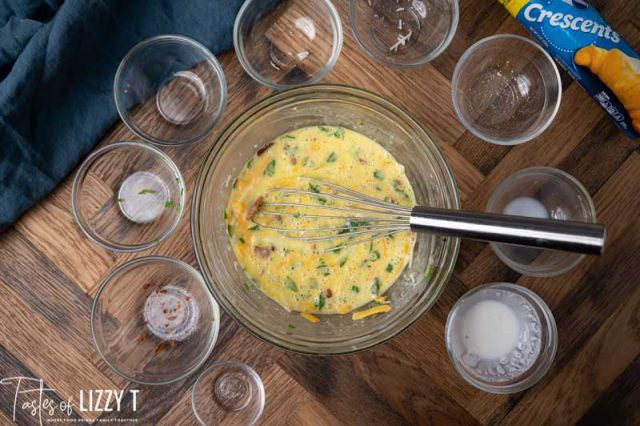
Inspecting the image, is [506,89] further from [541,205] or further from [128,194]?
[128,194]

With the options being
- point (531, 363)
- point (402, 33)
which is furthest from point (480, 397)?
point (402, 33)

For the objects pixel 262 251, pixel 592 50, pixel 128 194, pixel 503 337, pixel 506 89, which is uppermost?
pixel 592 50

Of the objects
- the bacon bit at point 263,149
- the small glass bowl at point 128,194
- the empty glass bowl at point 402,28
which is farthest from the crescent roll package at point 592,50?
the small glass bowl at point 128,194

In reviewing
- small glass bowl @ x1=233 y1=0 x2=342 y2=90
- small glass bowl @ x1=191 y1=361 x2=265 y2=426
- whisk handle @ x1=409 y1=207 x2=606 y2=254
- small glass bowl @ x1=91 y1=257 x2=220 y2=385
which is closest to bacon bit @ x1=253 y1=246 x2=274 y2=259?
small glass bowl @ x1=91 y1=257 x2=220 y2=385

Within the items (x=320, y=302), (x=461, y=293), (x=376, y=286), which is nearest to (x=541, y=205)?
(x=461, y=293)

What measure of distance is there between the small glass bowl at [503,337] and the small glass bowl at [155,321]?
0.55m

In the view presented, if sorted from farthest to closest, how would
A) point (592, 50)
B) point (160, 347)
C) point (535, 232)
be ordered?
1. point (160, 347)
2. point (592, 50)
3. point (535, 232)

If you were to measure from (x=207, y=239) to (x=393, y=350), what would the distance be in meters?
0.49

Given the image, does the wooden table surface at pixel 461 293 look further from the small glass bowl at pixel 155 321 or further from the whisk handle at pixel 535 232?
the whisk handle at pixel 535 232

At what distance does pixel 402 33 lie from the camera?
145 cm

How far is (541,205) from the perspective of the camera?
1.42m

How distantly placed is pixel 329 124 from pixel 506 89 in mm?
424

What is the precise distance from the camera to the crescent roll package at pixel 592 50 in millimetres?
1328

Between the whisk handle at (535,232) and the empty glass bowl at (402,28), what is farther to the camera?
the empty glass bowl at (402,28)
